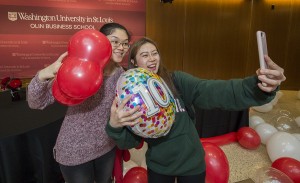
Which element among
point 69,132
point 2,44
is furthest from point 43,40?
point 69,132

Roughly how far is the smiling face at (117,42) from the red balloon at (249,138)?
6.62 feet

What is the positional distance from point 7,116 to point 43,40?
248 centimetres

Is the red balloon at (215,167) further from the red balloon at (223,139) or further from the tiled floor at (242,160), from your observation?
the red balloon at (223,139)

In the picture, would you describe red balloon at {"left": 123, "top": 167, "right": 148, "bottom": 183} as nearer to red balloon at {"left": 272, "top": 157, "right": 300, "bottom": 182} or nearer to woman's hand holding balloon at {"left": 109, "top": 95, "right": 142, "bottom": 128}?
woman's hand holding balloon at {"left": 109, "top": 95, "right": 142, "bottom": 128}

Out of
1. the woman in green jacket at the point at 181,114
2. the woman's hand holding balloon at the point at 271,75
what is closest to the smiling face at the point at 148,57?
the woman in green jacket at the point at 181,114

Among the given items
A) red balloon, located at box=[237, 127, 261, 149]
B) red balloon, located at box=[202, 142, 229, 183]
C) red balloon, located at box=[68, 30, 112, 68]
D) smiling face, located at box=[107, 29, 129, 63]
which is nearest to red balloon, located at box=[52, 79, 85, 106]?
red balloon, located at box=[68, 30, 112, 68]

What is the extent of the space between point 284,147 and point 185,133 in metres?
1.57

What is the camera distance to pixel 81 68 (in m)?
0.82

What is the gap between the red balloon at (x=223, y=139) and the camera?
9.09 ft

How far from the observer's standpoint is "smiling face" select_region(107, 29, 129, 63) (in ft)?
3.77

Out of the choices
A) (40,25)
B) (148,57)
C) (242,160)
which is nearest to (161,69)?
(148,57)

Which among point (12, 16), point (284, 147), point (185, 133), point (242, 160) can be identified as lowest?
point (242, 160)

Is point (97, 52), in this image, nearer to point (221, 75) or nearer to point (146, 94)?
point (146, 94)

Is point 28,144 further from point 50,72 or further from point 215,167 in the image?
point 215,167
